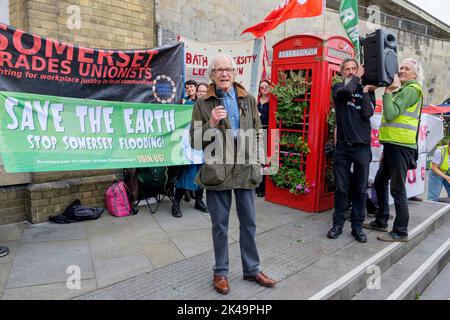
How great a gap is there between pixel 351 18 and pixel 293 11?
98 centimetres

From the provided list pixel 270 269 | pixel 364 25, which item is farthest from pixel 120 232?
pixel 364 25

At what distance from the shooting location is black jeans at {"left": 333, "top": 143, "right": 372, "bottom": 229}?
4.14 m

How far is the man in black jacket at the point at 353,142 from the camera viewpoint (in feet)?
13.2

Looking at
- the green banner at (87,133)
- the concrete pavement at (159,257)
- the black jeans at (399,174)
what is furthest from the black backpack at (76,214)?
the black jeans at (399,174)

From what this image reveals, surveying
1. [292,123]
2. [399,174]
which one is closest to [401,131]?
[399,174]

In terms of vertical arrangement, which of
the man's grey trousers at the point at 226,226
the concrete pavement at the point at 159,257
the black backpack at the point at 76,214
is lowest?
the concrete pavement at the point at 159,257

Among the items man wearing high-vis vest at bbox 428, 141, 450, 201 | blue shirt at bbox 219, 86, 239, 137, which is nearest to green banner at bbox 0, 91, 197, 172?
blue shirt at bbox 219, 86, 239, 137

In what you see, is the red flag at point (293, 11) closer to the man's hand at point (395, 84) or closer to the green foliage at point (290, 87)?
the green foliage at point (290, 87)

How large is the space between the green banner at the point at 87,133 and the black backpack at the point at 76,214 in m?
0.83

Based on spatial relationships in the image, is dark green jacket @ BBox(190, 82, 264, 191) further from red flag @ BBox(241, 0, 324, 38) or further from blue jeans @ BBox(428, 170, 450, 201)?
blue jeans @ BBox(428, 170, 450, 201)

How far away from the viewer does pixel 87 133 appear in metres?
4.27

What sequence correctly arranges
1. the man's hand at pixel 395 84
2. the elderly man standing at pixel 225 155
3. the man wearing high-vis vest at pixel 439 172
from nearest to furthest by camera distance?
1. the elderly man standing at pixel 225 155
2. the man's hand at pixel 395 84
3. the man wearing high-vis vest at pixel 439 172
